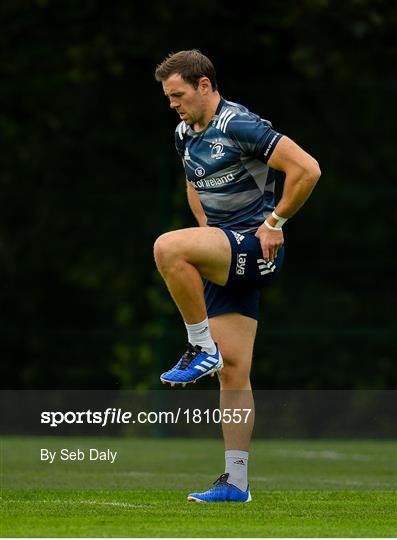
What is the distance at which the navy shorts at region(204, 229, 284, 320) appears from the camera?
664cm

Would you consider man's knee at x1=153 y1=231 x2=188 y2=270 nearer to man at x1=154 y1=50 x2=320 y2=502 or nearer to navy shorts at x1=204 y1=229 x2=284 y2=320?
man at x1=154 y1=50 x2=320 y2=502

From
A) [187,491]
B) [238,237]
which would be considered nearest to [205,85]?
[238,237]

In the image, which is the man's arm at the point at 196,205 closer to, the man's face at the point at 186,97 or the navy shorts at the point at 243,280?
the navy shorts at the point at 243,280

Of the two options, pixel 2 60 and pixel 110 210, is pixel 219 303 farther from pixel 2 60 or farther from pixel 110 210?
pixel 2 60

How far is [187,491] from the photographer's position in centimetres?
745

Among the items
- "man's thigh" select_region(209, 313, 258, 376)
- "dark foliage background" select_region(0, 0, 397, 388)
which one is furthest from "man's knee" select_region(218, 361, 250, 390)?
"dark foliage background" select_region(0, 0, 397, 388)

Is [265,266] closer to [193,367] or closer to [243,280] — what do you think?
[243,280]

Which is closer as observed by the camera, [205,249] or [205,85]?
[205,249]

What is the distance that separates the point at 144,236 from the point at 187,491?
6.95 meters

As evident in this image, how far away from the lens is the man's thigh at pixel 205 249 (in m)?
6.46

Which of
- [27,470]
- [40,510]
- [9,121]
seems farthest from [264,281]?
[9,121]

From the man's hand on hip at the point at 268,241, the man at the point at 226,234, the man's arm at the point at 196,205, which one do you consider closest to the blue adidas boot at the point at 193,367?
the man at the point at 226,234

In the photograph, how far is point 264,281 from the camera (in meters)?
6.78

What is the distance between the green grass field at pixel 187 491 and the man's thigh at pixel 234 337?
26.4 inches
